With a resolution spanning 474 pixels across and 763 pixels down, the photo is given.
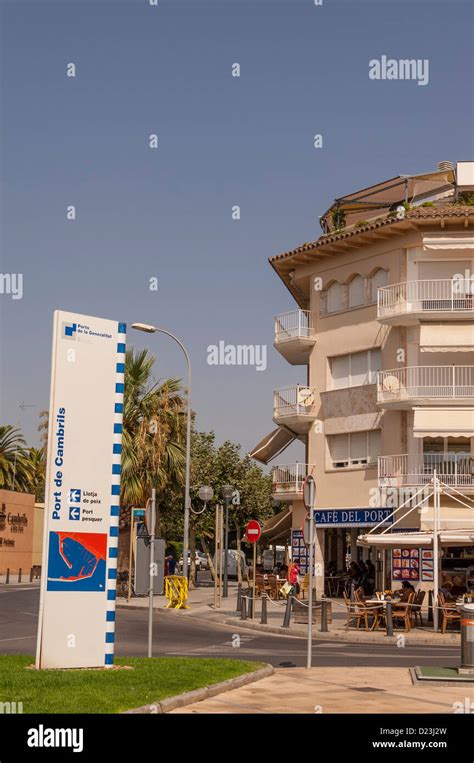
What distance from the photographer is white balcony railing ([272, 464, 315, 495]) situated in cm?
4156

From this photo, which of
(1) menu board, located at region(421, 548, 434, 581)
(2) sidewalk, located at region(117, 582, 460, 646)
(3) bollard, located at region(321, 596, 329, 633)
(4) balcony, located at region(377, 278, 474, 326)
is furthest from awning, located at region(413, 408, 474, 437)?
(3) bollard, located at region(321, 596, 329, 633)

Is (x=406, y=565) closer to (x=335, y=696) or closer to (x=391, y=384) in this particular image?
(x=391, y=384)

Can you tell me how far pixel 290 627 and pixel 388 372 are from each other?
14.5 metres

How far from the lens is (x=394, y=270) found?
127 feet

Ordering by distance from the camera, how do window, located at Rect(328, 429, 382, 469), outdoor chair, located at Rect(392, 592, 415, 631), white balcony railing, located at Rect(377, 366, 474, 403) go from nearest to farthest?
outdoor chair, located at Rect(392, 592, 415, 631)
white balcony railing, located at Rect(377, 366, 474, 403)
window, located at Rect(328, 429, 382, 469)

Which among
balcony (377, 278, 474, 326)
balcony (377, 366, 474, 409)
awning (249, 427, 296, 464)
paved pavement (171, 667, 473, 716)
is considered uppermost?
balcony (377, 278, 474, 326)

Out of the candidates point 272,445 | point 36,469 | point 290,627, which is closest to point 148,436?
point 272,445

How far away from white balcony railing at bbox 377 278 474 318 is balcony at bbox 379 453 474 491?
519 centimetres

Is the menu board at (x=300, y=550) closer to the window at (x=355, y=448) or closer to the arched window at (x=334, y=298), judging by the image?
the window at (x=355, y=448)

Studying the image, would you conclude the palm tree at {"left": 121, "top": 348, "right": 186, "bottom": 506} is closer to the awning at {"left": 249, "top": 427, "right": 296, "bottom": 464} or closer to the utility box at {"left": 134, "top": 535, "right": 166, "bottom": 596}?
the awning at {"left": 249, "top": 427, "right": 296, "bottom": 464}

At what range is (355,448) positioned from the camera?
39656mm

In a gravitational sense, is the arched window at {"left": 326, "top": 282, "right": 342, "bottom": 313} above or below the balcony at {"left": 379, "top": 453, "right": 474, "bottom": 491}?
above
